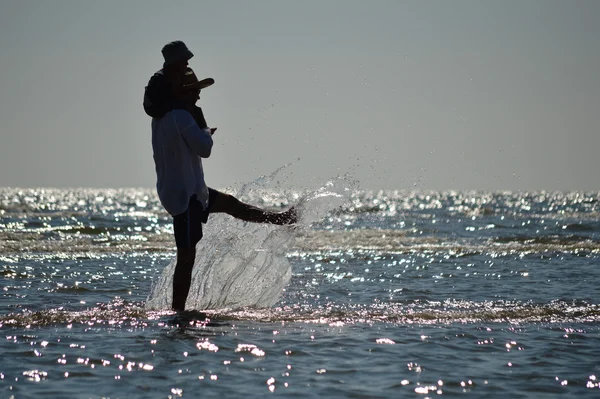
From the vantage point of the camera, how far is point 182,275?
7.18 metres

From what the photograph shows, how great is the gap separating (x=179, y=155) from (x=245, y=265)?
172 centimetres

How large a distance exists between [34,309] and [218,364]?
3.04m

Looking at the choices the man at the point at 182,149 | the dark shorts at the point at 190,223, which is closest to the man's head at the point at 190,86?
the man at the point at 182,149

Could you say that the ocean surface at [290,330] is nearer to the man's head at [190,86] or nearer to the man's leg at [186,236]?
the man's leg at [186,236]

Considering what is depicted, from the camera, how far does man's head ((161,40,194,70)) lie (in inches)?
276

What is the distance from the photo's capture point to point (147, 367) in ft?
16.8

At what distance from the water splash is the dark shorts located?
981 millimetres

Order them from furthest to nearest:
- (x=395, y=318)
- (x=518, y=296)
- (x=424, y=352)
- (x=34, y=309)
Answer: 1. (x=518, y=296)
2. (x=34, y=309)
3. (x=395, y=318)
4. (x=424, y=352)

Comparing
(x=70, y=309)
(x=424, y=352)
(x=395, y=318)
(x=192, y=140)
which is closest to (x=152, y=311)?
(x=70, y=309)

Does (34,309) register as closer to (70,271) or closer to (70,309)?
(70,309)

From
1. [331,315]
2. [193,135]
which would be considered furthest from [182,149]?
[331,315]

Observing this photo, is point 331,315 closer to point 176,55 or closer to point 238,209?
point 238,209

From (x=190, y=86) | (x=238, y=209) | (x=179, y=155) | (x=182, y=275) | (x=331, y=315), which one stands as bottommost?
(x=331, y=315)

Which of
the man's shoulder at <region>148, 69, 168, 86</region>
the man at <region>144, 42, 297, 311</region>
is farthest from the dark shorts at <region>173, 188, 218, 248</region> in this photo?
the man's shoulder at <region>148, 69, 168, 86</region>
